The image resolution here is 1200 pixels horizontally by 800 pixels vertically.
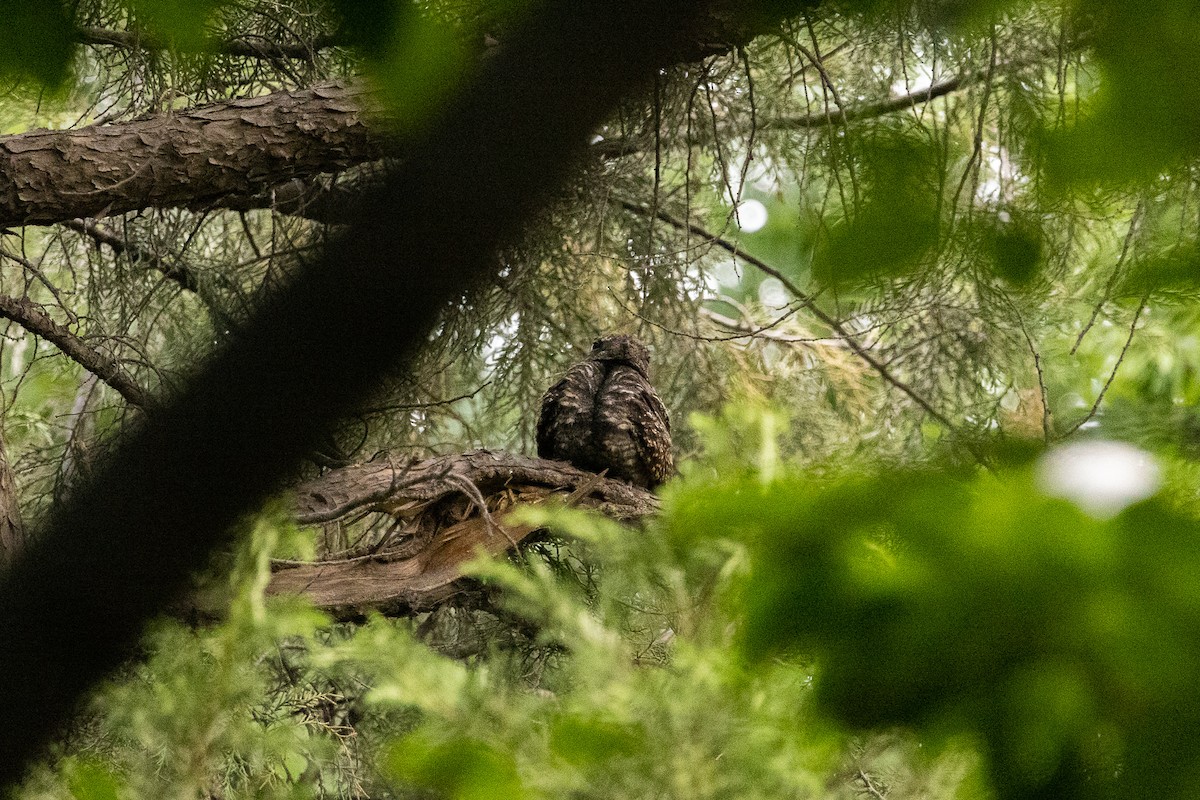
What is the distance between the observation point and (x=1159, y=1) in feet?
1.59

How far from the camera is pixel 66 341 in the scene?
2.57 meters

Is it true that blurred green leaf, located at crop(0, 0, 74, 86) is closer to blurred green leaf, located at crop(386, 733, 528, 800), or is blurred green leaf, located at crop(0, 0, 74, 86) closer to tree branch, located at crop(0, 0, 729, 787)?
tree branch, located at crop(0, 0, 729, 787)

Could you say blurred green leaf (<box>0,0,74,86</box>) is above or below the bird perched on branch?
below

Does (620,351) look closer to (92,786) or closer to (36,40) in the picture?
(92,786)

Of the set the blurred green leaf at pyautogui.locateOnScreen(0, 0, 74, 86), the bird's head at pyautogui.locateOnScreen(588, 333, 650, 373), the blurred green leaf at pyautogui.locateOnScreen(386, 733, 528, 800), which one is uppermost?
the bird's head at pyautogui.locateOnScreen(588, 333, 650, 373)

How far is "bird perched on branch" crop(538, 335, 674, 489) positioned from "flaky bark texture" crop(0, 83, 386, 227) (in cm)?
97

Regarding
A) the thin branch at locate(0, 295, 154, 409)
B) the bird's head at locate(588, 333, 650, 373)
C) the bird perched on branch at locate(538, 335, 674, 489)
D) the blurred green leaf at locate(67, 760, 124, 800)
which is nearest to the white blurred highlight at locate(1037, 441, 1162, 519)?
the blurred green leaf at locate(67, 760, 124, 800)

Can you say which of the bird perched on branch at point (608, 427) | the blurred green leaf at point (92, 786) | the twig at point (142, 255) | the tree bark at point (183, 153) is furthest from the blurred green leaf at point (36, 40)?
the twig at point (142, 255)

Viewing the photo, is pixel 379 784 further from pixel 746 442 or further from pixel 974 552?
pixel 974 552

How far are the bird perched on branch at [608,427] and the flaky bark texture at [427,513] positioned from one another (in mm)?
167

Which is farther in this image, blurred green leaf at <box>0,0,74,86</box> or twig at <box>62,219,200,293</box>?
twig at <box>62,219,200,293</box>

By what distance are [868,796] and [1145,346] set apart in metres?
1.36

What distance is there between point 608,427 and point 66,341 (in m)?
1.43

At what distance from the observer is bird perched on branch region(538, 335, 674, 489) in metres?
3.08
